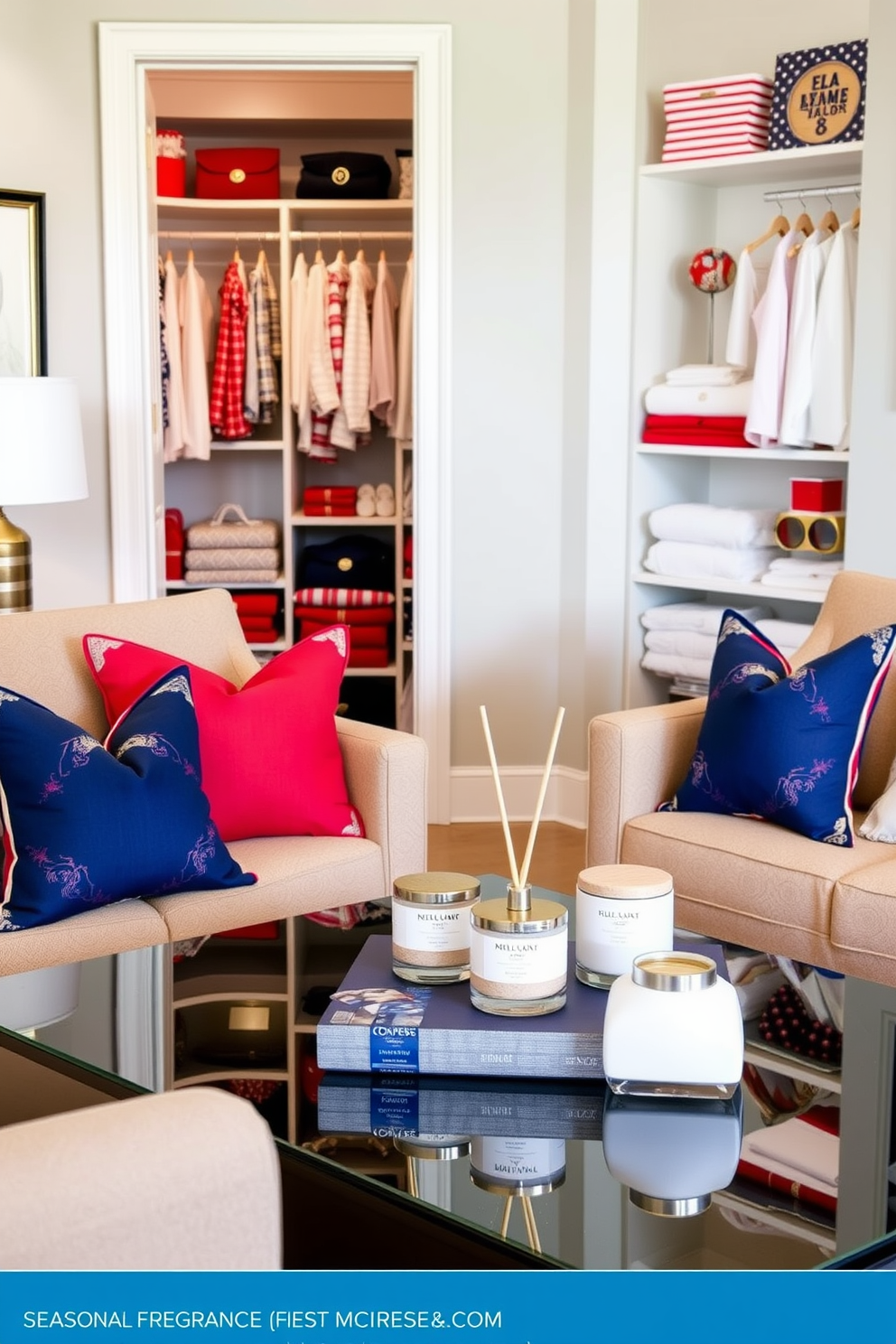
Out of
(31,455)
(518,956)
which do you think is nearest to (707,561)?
(31,455)

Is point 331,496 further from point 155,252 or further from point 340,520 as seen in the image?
point 155,252

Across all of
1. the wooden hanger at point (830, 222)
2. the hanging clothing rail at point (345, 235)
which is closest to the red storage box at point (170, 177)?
the hanging clothing rail at point (345, 235)

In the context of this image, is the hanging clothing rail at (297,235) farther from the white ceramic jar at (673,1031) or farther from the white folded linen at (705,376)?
the white ceramic jar at (673,1031)

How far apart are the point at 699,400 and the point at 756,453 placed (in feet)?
0.82

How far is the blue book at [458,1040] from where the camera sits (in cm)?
184

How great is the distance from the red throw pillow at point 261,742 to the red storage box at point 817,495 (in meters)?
1.86

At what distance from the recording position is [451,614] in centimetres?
471

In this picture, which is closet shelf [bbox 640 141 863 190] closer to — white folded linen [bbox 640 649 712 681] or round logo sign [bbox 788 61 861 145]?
round logo sign [bbox 788 61 861 145]

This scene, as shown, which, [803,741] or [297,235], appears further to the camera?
[297,235]

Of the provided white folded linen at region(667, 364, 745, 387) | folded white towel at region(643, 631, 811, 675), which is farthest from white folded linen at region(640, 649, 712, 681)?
white folded linen at region(667, 364, 745, 387)

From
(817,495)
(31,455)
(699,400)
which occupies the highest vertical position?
(699,400)

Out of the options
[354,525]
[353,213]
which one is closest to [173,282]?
[353,213]

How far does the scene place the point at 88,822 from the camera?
2.51 meters
